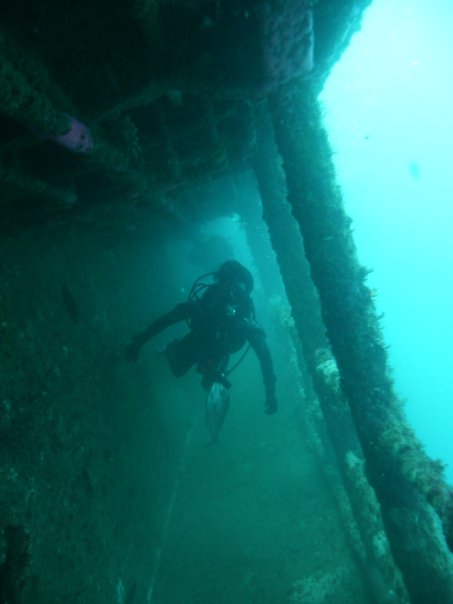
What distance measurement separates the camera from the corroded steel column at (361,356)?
308 centimetres

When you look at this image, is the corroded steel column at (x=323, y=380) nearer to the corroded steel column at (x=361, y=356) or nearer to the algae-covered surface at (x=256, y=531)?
the algae-covered surface at (x=256, y=531)

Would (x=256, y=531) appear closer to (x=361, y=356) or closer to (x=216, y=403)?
(x=216, y=403)

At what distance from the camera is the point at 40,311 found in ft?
12.3

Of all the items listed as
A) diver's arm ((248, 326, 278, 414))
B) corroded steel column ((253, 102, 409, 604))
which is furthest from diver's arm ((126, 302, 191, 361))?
corroded steel column ((253, 102, 409, 604))

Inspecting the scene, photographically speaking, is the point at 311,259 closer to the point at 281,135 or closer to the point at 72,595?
the point at 281,135

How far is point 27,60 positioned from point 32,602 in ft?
10.7

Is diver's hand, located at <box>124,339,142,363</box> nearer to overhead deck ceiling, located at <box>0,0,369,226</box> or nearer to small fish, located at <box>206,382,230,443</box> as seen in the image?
small fish, located at <box>206,382,230,443</box>

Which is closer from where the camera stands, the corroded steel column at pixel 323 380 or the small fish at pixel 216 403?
the corroded steel column at pixel 323 380

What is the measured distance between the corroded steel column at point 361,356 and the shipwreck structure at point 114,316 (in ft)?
0.05

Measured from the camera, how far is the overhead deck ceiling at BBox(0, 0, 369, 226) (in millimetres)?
2158

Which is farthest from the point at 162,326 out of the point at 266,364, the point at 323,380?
the point at 323,380

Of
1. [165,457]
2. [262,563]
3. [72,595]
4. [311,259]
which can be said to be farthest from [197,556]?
[311,259]

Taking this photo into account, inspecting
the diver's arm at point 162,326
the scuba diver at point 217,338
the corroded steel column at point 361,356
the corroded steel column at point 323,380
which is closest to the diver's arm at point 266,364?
the scuba diver at point 217,338

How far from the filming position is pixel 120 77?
277 centimetres
